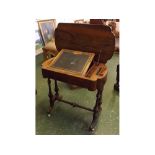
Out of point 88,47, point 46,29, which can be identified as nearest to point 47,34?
point 46,29

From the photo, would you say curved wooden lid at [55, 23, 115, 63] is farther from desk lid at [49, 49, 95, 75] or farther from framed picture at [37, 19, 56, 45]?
framed picture at [37, 19, 56, 45]

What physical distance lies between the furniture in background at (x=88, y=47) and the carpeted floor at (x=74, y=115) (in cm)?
52

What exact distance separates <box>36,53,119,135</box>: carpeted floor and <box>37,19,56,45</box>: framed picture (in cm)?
115

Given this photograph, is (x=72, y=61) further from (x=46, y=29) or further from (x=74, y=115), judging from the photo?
(x=46, y=29)

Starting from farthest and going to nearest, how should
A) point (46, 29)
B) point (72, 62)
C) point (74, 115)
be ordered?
point (46, 29) → point (74, 115) → point (72, 62)

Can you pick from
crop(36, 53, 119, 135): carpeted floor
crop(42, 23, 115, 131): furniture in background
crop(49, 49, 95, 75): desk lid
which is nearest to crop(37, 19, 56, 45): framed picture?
crop(36, 53, 119, 135): carpeted floor

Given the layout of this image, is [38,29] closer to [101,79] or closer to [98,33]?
[98,33]

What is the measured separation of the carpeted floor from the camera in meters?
1.88

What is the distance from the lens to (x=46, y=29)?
3.38 m

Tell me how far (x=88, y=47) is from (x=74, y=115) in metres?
0.89

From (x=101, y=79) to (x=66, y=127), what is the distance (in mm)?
755

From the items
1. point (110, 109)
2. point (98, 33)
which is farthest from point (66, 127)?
point (98, 33)

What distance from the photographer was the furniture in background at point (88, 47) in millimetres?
1531

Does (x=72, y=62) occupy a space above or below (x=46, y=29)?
below
